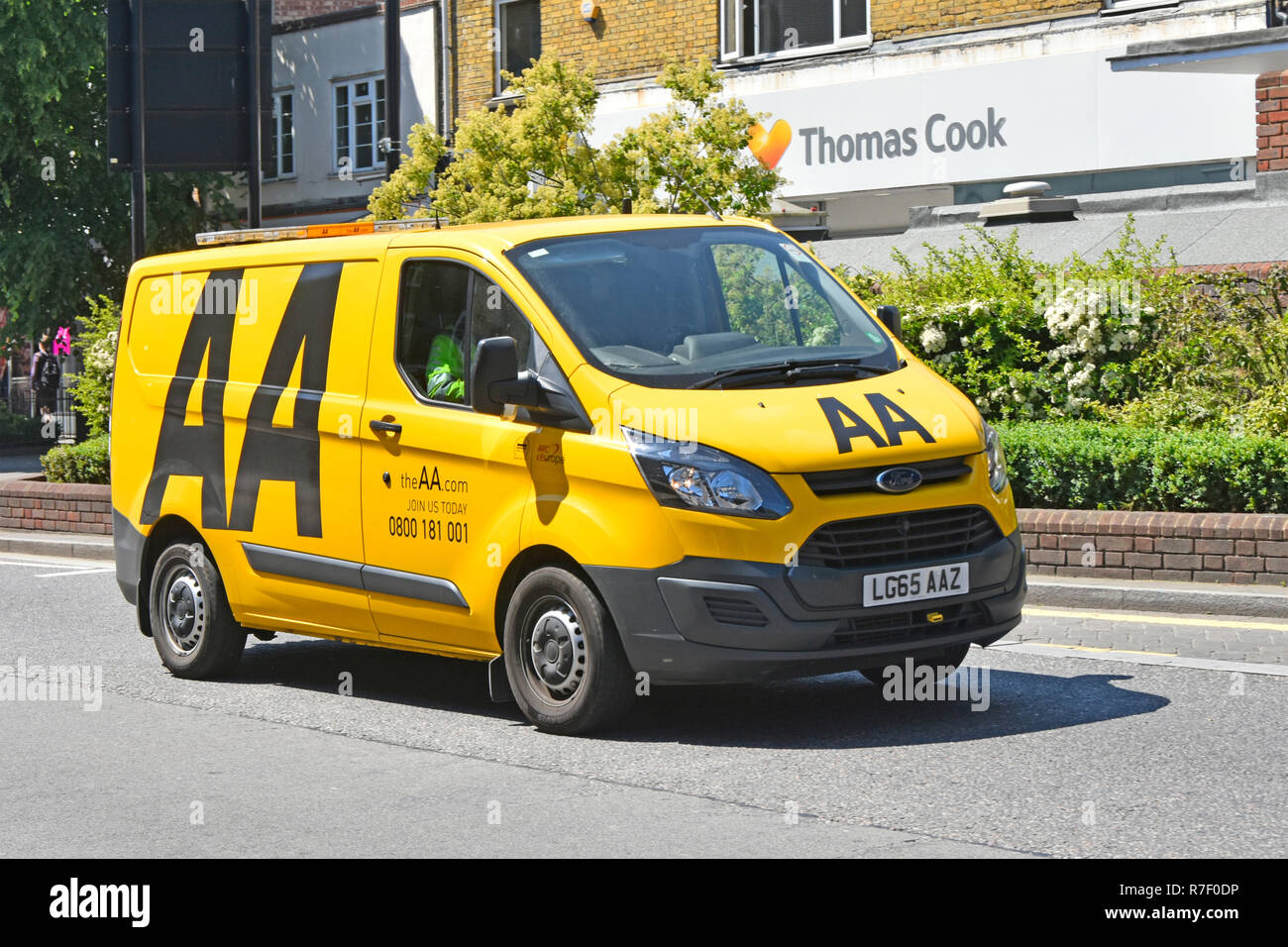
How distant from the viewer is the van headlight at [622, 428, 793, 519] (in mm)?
7230

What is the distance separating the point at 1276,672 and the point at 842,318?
270cm

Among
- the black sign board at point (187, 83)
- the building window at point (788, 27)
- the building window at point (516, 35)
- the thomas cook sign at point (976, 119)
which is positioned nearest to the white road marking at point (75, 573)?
the black sign board at point (187, 83)

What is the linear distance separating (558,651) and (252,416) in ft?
8.16

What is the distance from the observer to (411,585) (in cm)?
841

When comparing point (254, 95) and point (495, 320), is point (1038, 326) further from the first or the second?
point (254, 95)

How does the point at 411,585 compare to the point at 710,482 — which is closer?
the point at 710,482

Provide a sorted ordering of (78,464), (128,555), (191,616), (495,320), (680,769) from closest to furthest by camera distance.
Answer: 1. (680,769)
2. (495,320)
3. (191,616)
4. (128,555)
5. (78,464)

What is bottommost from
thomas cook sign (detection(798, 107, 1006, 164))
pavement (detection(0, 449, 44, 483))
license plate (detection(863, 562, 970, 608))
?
pavement (detection(0, 449, 44, 483))

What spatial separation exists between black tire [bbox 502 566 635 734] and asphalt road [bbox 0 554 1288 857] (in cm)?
13

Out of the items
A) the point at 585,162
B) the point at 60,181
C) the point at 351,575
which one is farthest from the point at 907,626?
the point at 60,181

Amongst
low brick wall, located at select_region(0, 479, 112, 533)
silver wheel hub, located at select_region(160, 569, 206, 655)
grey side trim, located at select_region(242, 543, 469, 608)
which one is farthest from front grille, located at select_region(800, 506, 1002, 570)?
low brick wall, located at select_region(0, 479, 112, 533)

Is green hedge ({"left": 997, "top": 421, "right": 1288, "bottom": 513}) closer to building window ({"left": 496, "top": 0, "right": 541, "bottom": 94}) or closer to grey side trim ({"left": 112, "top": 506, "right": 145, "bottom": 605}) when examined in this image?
grey side trim ({"left": 112, "top": 506, "right": 145, "bottom": 605})

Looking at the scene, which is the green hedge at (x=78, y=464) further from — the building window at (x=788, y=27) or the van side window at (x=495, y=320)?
the van side window at (x=495, y=320)

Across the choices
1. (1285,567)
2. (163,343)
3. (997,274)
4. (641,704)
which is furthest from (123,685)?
(997,274)
